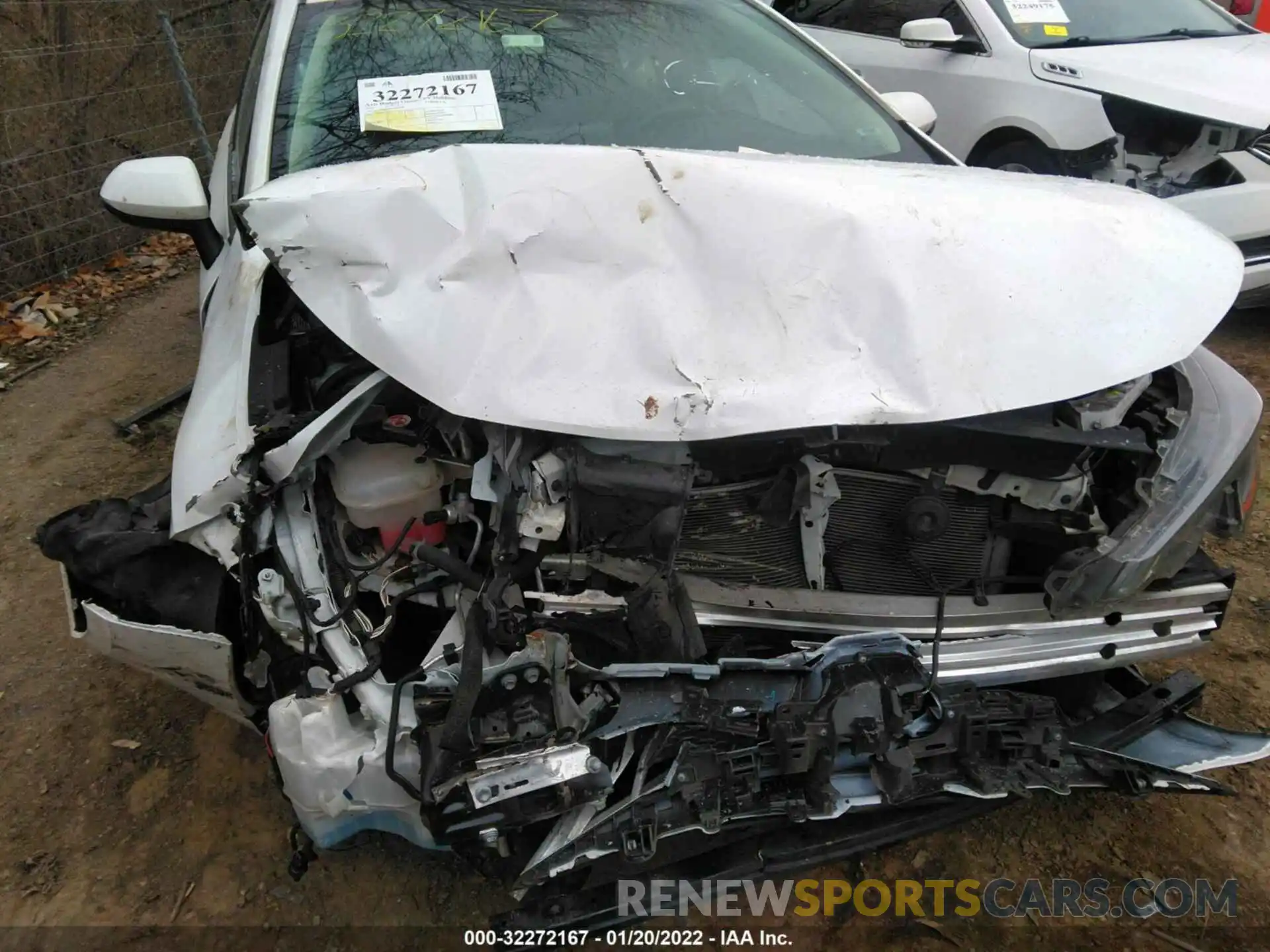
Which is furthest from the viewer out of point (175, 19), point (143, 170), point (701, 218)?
point (175, 19)

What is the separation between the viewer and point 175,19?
20.4ft

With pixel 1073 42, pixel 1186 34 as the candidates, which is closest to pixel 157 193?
pixel 1073 42

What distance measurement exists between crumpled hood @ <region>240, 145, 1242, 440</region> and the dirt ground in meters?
1.21

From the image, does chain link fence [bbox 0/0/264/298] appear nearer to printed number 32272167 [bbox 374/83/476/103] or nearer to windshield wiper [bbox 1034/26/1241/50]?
printed number 32272167 [bbox 374/83/476/103]

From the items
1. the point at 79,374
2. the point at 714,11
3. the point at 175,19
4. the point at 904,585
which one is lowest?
the point at 79,374

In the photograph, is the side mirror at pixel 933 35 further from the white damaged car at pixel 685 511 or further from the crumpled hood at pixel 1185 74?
the white damaged car at pixel 685 511

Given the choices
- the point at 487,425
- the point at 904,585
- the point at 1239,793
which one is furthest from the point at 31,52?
the point at 1239,793

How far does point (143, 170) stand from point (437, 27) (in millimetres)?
947

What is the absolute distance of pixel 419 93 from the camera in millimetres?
2318

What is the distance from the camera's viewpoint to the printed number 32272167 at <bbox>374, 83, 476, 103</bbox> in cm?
230

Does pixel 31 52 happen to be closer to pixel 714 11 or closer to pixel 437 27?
pixel 437 27

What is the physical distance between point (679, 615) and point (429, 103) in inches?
61.9

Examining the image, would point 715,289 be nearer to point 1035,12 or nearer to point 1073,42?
point 1073,42
